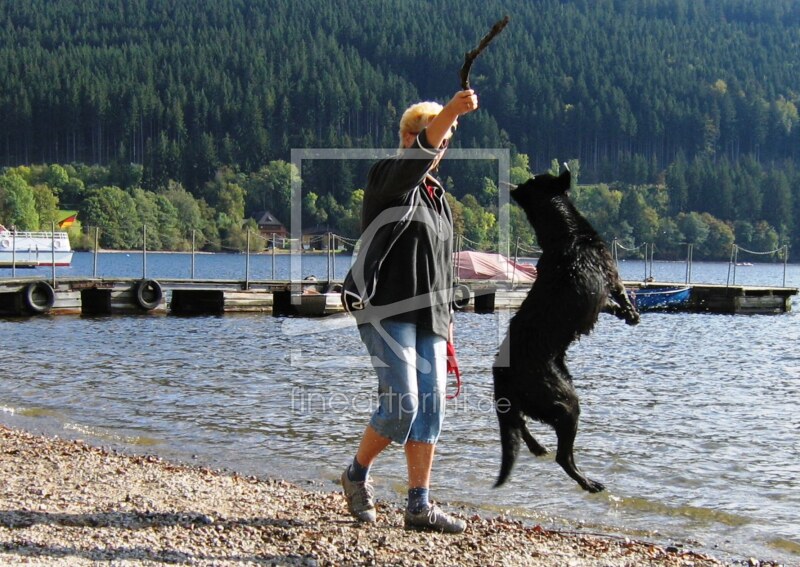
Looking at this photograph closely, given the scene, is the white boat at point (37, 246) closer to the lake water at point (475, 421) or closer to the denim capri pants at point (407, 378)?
the lake water at point (475, 421)

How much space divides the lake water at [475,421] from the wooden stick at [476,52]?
351 cm

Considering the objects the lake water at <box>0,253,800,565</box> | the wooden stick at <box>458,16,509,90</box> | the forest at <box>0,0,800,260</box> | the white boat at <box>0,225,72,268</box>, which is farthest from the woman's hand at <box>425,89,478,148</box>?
the forest at <box>0,0,800,260</box>

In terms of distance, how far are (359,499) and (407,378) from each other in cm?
95

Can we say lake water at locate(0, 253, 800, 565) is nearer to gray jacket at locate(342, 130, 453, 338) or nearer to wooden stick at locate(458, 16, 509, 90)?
gray jacket at locate(342, 130, 453, 338)

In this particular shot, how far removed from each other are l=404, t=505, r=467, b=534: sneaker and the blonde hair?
2054mm

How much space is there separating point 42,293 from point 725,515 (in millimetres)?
→ 24911

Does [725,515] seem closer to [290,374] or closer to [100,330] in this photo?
[290,374]

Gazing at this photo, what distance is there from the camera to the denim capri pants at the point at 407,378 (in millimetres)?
4684

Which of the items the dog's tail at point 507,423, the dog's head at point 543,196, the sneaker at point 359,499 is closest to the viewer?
the dog's head at point 543,196

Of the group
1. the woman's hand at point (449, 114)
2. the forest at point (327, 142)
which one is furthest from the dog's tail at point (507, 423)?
the forest at point (327, 142)

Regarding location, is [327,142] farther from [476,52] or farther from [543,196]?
[476,52]

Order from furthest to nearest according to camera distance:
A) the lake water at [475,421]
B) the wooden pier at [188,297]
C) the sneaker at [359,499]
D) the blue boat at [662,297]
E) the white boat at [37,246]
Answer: the white boat at [37,246], the blue boat at [662,297], the wooden pier at [188,297], the lake water at [475,421], the sneaker at [359,499]

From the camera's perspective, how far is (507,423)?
5066 mm

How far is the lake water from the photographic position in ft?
23.7
